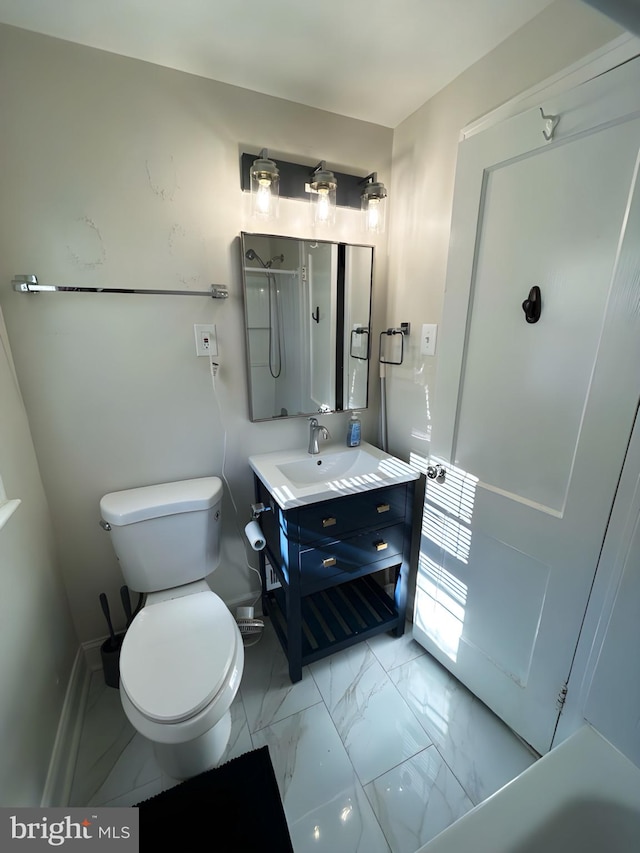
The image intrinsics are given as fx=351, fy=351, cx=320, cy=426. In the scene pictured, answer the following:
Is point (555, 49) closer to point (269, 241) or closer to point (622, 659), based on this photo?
point (269, 241)

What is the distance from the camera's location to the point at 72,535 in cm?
142

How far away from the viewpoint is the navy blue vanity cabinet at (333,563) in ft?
4.38

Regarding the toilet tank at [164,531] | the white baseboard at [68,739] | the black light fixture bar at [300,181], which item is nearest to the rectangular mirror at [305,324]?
the black light fixture bar at [300,181]

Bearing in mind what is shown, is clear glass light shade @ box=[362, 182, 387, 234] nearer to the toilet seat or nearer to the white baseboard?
the toilet seat

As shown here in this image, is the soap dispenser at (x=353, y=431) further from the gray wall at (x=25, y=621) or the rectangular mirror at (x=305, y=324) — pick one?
the gray wall at (x=25, y=621)

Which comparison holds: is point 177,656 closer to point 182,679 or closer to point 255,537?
point 182,679

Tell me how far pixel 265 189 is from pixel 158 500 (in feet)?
4.10

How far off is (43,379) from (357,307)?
130cm

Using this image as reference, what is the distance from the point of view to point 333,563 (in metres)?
1.41

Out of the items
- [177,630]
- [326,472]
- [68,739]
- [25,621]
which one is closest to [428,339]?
[326,472]

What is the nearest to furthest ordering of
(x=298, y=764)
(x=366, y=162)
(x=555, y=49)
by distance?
(x=555, y=49) → (x=298, y=764) → (x=366, y=162)

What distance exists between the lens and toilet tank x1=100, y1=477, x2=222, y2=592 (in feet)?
4.26

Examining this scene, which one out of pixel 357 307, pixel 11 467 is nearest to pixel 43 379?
pixel 11 467

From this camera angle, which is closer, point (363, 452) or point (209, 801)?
point (209, 801)
